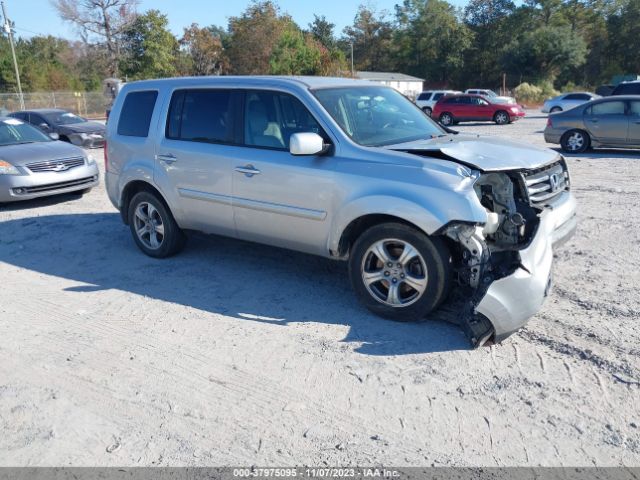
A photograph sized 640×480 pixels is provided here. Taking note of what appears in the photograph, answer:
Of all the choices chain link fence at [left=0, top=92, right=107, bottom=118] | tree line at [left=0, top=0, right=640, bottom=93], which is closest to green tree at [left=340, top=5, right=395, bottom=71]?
tree line at [left=0, top=0, right=640, bottom=93]

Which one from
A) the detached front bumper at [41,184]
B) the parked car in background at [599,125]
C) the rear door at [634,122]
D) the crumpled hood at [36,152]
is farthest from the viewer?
the parked car in background at [599,125]

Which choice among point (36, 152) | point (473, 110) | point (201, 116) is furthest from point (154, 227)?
point (473, 110)

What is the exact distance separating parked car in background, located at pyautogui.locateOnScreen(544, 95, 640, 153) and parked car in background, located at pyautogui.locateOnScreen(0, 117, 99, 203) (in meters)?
11.3

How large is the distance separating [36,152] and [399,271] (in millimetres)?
→ 7764

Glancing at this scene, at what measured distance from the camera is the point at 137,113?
654cm

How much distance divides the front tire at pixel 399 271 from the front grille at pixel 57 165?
6.92 meters

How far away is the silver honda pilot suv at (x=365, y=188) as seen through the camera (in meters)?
4.28

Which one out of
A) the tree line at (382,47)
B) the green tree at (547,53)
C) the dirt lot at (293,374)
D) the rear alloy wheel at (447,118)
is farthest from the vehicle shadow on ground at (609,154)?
the green tree at (547,53)

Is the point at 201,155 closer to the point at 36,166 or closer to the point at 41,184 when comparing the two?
the point at 41,184

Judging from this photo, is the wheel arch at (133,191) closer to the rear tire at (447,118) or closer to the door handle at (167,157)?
the door handle at (167,157)

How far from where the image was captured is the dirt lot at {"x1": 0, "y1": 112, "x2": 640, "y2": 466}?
3.20 meters

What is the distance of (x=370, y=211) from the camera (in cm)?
457

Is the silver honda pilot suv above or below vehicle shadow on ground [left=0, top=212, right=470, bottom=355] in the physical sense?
above

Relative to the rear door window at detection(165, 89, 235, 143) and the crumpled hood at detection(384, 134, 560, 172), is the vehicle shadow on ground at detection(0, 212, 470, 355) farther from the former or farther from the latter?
the rear door window at detection(165, 89, 235, 143)
